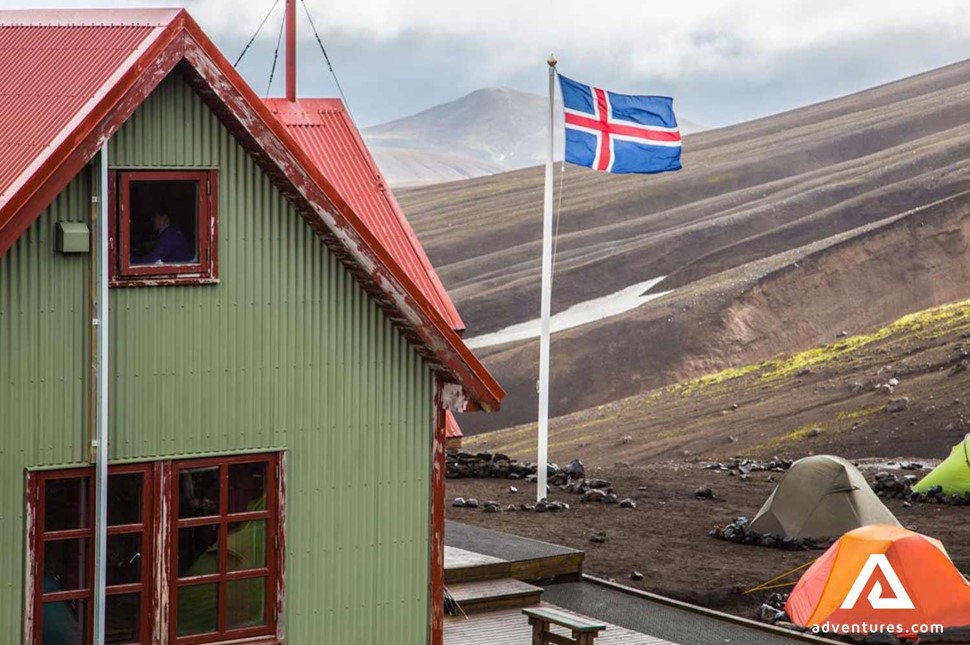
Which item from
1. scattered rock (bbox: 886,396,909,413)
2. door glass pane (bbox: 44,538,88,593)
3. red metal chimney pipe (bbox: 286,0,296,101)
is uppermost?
red metal chimney pipe (bbox: 286,0,296,101)

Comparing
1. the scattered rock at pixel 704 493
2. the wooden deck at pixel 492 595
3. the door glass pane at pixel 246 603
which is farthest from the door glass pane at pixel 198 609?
the scattered rock at pixel 704 493

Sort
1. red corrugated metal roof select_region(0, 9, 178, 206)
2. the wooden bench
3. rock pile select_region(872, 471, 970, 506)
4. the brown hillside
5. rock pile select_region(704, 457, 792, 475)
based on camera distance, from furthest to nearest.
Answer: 1. the brown hillside
2. rock pile select_region(704, 457, 792, 475)
3. rock pile select_region(872, 471, 970, 506)
4. the wooden bench
5. red corrugated metal roof select_region(0, 9, 178, 206)

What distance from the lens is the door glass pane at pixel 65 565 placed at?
12828 mm

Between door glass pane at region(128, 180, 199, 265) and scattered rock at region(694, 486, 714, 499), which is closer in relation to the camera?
door glass pane at region(128, 180, 199, 265)

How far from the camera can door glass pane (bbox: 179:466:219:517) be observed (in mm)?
13453

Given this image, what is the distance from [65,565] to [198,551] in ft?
3.94

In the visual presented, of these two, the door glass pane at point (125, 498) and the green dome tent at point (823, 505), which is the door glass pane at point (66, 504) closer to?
the door glass pane at point (125, 498)

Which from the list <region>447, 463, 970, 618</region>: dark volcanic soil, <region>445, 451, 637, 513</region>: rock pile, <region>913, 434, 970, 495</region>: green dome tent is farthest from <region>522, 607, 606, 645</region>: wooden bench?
<region>913, 434, 970, 495</region>: green dome tent

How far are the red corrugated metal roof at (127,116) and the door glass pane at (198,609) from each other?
2.85 metres

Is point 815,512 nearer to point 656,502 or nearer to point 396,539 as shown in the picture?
point 656,502

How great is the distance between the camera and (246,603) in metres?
13.8

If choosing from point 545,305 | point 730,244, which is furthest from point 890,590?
point 730,244

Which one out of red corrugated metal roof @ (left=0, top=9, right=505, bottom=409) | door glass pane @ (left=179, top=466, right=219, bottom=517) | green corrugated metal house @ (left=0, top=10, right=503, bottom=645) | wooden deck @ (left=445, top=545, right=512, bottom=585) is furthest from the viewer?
wooden deck @ (left=445, top=545, right=512, bottom=585)

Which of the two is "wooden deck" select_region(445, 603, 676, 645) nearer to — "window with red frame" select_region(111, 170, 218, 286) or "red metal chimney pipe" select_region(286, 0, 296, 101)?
"window with red frame" select_region(111, 170, 218, 286)
